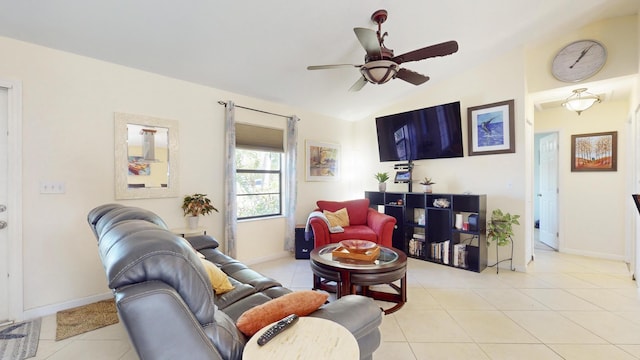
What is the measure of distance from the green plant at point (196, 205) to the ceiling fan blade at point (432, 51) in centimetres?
265

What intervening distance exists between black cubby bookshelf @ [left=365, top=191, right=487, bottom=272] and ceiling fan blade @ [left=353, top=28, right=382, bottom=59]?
7.99 ft

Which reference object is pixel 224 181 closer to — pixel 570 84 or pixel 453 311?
pixel 453 311

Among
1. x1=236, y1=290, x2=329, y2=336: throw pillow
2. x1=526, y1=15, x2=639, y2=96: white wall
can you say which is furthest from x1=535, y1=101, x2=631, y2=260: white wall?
x1=236, y1=290, x2=329, y2=336: throw pillow

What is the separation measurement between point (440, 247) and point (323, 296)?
324 centimetres

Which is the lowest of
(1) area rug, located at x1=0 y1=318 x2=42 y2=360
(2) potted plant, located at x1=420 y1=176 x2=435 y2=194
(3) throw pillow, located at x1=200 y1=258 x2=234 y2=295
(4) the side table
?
(1) area rug, located at x1=0 y1=318 x2=42 y2=360

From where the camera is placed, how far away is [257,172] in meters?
4.26

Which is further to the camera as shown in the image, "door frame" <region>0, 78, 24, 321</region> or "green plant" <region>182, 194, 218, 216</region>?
"green plant" <region>182, 194, 218, 216</region>

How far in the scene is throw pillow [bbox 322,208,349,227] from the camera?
4.14 metres

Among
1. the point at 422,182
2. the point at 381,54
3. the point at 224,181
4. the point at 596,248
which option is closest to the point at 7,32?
the point at 224,181

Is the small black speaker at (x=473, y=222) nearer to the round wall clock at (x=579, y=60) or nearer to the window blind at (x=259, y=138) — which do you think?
the round wall clock at (x=579, y=60)

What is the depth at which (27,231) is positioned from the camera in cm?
244

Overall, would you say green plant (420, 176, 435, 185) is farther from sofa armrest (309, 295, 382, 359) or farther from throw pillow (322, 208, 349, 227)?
sofa armrest (309, 295, 382, 359)

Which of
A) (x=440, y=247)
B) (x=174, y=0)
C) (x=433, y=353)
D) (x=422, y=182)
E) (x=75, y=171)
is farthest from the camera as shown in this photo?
(x=422, y=182)

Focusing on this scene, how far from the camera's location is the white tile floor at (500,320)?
6.55 feet
